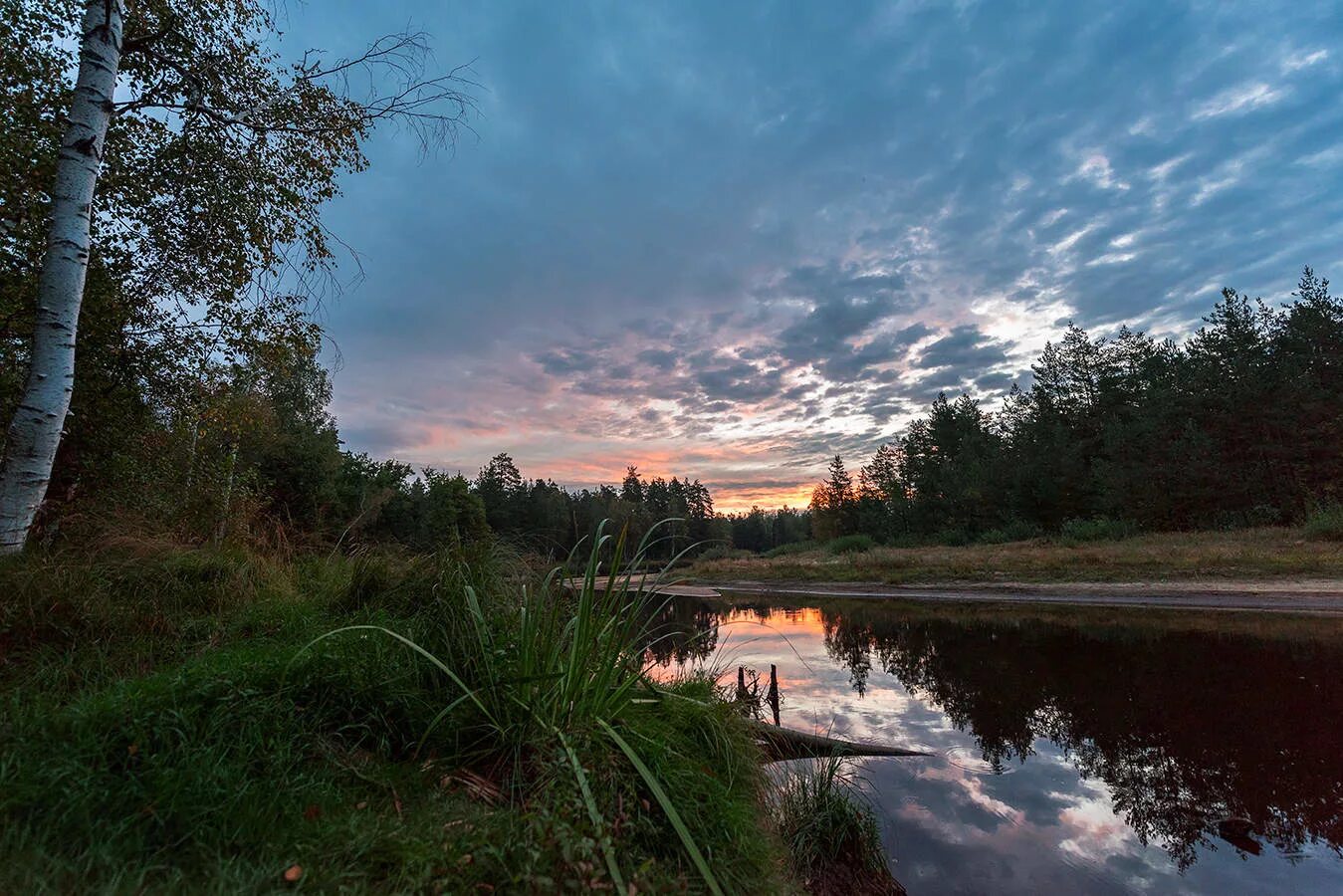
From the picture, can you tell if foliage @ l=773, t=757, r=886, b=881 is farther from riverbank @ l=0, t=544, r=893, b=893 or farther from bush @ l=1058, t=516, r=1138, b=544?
bush @ l=1058, t=516, r=1138, b=544

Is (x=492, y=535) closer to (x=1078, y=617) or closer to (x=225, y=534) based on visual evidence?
(x=225, y=534)

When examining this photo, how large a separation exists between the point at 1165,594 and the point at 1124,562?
578 cm

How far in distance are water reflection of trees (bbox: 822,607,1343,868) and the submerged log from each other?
4.86ft

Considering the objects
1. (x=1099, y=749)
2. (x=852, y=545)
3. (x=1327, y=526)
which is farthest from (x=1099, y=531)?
(x=1099, y=749)

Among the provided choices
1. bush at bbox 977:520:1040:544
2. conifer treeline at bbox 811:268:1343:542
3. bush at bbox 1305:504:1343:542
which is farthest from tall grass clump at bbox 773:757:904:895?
bush at bbox 977:520:1040:544

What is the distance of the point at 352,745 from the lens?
8.75 ft

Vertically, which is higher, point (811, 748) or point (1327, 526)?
point (1327, 526)

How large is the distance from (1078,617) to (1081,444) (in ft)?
112

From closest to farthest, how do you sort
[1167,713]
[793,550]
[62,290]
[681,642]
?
[62,290] → [681,642] → [1167,713] → [793,550]

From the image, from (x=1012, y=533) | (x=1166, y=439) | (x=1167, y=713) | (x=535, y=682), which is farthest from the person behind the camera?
(x=1012, y=533)

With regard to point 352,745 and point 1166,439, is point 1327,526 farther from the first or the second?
point 352,745

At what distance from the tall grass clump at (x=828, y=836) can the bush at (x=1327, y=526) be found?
98.2ft

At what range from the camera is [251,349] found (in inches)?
269

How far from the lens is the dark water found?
545 centimetres
